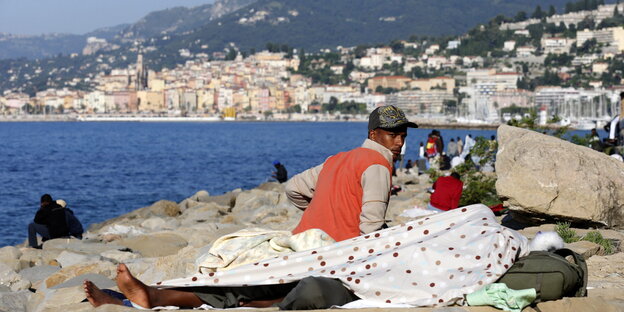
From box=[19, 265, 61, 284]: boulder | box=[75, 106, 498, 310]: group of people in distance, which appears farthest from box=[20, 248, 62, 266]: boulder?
box=[75, 106, 498, 310]: group of people in distance

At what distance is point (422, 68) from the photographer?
185 metres

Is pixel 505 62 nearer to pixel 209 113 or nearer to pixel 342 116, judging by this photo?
pixel 342 116

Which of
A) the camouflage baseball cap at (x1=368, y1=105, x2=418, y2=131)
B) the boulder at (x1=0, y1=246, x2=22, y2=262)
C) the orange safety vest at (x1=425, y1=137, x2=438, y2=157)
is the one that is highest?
the camouflage baseball cap at (x1=368, y1=105, x2=418, y2=131)

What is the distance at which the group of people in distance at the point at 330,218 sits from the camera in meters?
4.07

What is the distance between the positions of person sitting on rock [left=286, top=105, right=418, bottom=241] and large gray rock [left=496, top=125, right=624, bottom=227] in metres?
2.57

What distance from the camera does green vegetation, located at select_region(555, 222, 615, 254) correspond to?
619cm

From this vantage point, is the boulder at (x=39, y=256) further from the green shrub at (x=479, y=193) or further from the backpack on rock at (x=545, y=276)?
the backpack on rock at (x=545, y=276)

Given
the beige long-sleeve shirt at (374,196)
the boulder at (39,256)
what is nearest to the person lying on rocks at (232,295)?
the beige long-sleeve shirt at (374,196)

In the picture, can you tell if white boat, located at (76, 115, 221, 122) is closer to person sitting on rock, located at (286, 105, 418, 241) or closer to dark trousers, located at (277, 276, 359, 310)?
person sitting on rock, located at (286, 105, 418, 241)

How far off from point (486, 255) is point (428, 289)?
261mm

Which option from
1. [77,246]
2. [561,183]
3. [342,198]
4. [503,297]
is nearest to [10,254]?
[77,246]

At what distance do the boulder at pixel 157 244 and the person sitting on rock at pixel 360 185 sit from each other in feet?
15.7

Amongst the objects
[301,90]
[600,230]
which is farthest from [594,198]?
[301,90]

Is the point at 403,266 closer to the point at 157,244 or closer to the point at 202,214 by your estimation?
the point at 157,244
